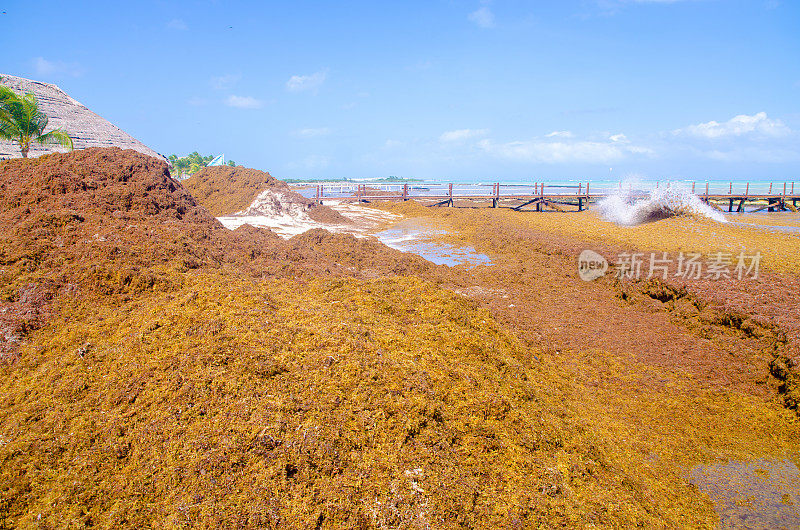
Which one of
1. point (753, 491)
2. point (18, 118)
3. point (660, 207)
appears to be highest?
point (18, 118)

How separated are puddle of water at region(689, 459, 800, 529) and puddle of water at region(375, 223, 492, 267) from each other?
7.42 metres

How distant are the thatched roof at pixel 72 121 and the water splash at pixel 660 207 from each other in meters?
24.0

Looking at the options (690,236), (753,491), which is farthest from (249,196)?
(753,491)

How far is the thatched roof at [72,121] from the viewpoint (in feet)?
67.9

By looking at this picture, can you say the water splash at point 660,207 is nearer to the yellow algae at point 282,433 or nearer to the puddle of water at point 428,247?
the puddle of water at point 428,247

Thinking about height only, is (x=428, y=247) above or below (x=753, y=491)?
above

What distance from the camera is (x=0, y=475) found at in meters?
2.35

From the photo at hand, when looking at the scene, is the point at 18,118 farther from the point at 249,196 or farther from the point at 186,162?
the point at 186,162

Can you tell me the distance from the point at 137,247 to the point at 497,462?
4.90m

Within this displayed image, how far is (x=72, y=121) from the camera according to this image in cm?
2181

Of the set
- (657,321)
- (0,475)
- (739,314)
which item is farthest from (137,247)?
(739,314)

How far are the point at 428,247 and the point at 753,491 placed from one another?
1073 centimetres

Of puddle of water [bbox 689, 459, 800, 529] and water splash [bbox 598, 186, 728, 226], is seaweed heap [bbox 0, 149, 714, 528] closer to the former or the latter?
puddle of water [bbox 689, 459, 800, 529]

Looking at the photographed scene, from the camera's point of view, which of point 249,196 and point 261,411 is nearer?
point 261,411
